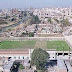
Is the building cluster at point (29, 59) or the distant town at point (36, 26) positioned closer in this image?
the building cluster at point (29, 59)

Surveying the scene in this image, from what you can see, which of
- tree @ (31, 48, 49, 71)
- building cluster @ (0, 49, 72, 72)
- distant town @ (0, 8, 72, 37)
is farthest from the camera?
distant town @ (0, 8, 72, 37)

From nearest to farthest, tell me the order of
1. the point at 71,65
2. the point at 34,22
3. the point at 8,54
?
1. the point at 71,65
2. the point at 8,54
3. the point at 34,22

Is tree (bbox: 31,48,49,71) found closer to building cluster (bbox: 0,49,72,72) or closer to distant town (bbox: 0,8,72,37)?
building cluster (bbox: 0,49,72,72)

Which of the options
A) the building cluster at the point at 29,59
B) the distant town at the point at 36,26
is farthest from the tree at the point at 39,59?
the distant town at the point at 36,26

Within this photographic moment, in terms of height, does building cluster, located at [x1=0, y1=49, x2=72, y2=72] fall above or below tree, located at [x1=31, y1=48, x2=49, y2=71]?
below

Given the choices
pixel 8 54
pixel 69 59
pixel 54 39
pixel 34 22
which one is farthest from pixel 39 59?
pixel 34 22

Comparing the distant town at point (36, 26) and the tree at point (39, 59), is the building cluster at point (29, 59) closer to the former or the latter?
the tree at point (39, 59)

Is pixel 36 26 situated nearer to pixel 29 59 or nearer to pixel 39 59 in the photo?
pixel 29 59

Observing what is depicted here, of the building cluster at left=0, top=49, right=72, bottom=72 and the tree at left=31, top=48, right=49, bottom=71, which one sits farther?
the building cluster at left=0, top=49, right=72, bottom=72

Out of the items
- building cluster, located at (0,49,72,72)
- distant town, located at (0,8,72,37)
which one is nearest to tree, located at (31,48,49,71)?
building cluster, located at (0,49,72,72)

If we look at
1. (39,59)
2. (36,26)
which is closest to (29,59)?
(39,59)

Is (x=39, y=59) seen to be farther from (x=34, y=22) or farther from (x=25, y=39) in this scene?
(x=34, y=22)
